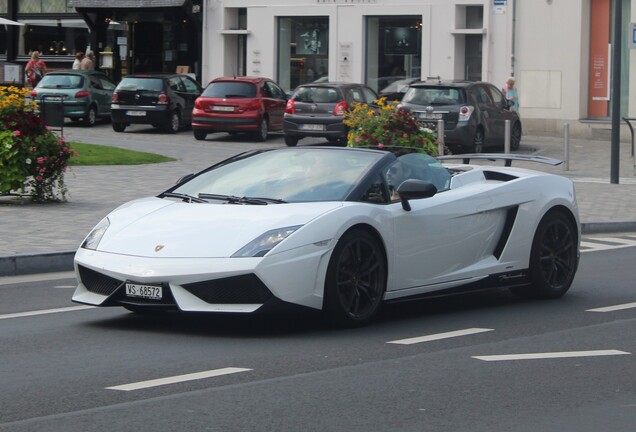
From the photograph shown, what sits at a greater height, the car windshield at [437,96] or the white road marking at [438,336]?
the car windshield at [437,96]

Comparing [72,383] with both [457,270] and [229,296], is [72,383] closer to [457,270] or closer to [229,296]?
[229,296]

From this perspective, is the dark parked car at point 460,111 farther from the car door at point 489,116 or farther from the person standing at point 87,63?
the person standing at point 87,63

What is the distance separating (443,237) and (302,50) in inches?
1189

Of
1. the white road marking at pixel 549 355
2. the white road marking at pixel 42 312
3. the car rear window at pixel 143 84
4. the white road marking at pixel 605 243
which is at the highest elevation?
the car rear window at pixel 143 84

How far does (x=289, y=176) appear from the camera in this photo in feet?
31.8

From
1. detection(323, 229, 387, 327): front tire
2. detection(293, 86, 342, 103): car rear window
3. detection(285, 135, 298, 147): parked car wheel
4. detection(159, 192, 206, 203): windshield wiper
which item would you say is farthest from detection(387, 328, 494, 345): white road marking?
detection(285, 135, 298, 147): parked car wheel

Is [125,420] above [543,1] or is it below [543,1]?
below

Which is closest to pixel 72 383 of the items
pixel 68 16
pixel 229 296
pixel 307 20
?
Answer: pixel 229 296

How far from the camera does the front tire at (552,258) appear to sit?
35.0ft

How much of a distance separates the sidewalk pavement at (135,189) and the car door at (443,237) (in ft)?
14.1

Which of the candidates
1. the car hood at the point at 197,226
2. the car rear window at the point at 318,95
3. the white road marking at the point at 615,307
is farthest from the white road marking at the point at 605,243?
the car rear window at the point at 318,95

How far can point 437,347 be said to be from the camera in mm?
8484

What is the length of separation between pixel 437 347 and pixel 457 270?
156cm

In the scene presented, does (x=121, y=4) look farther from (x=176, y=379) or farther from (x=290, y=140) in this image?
(x=176, y=379)
